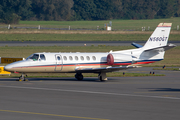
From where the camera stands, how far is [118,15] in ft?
567

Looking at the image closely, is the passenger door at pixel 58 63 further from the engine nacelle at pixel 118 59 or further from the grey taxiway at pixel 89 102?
the engine nacelle at pixel 118 59

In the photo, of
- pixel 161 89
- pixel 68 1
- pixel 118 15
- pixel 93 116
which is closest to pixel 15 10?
pixel 68 1

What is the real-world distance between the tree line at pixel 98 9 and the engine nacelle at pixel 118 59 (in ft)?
365

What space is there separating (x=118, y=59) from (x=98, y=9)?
131109 millimetres

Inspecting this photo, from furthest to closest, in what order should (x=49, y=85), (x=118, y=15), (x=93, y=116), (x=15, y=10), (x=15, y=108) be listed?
(x=118, y=15) → (x=15, y=10) → (x=49, y=85) → (x=15, y=108) → (x=93, y=116)

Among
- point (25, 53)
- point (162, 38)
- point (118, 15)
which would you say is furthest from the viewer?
point (118, 15)

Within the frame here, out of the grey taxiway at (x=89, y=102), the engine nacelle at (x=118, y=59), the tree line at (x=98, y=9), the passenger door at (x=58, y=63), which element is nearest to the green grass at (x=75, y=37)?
the engine nacelle at (x=118, y=59)

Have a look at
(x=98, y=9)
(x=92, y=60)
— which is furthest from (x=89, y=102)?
(x=98, y=9)

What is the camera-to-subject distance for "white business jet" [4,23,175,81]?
1154 inches

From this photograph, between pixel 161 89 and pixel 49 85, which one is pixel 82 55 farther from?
pixel 161 89

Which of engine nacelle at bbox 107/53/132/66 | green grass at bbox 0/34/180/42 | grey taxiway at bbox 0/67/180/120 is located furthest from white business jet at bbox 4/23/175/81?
green grass at bbox 0/34/180/42

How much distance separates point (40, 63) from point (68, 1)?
444ft

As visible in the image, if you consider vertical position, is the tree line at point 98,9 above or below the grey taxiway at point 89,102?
above

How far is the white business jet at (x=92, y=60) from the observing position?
29312 millimetres
